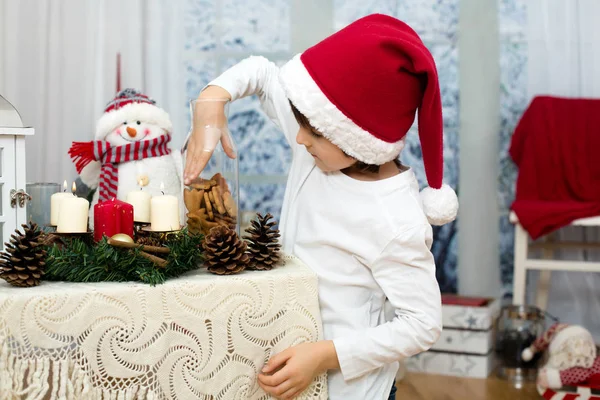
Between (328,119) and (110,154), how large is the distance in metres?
0.89

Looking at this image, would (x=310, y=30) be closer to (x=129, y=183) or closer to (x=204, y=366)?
(x=129, y=183)

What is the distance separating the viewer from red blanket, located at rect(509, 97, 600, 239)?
8.55 ft

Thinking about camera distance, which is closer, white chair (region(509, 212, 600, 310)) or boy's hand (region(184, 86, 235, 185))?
boy's hand (region(184, 86, 235, 185))

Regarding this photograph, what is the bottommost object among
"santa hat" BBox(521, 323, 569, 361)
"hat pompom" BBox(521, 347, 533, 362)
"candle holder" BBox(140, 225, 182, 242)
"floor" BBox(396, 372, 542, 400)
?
"floor" BBox(396, 372, 542, 400)

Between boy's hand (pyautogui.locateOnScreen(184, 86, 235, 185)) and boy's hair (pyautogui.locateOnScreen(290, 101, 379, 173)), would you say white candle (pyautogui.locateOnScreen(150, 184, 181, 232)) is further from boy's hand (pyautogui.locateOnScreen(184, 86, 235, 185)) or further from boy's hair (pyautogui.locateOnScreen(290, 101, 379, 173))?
boy's hair (pyautogui.locateOnScreen(290, 101, 379, 173))

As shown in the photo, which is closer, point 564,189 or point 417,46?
point 417,46

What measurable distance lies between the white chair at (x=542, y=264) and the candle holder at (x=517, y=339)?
2.3 inches

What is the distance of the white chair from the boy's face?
1636mm

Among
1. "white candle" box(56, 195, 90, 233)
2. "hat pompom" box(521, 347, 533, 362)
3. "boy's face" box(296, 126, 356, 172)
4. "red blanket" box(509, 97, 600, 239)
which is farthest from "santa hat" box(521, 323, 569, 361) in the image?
"white candle" box(56, 195, 90, 233)

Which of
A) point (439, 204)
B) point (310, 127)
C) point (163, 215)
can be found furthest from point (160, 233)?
point (439, 204)

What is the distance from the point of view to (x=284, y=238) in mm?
1142

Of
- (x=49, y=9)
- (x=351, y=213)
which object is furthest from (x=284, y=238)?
(x=49, y=9)

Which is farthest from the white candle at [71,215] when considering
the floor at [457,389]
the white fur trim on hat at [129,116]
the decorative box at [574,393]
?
the decorative box at [574,393]

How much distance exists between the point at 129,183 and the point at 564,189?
1689 millimetres
